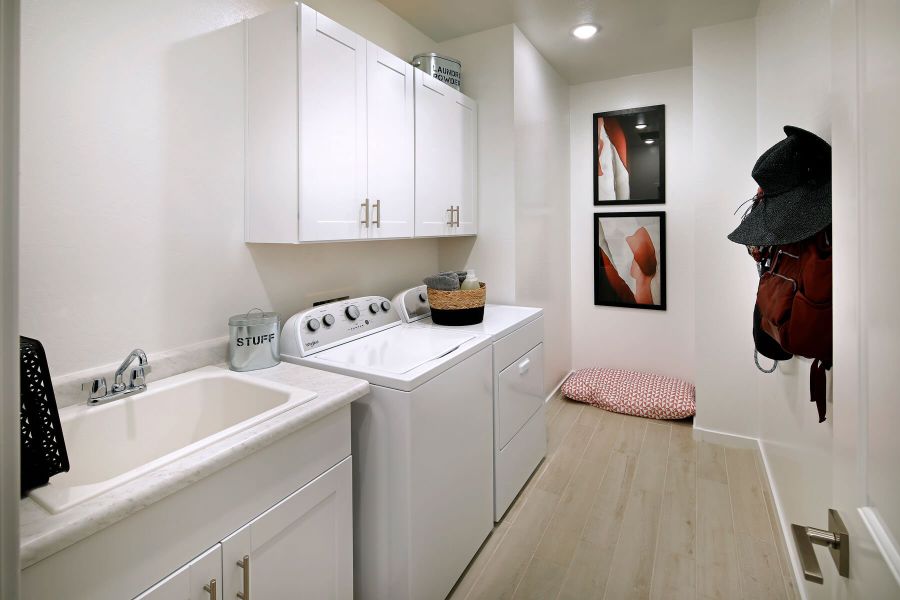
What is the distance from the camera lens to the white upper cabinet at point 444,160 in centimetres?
237

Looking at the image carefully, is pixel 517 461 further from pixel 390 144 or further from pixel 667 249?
pixel 667 249

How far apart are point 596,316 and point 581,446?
1360 millimetres

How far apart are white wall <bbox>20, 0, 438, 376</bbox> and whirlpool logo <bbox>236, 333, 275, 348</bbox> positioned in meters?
0.18

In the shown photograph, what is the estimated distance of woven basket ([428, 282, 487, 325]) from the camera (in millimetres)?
2273

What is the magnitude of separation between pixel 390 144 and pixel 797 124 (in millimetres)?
1594

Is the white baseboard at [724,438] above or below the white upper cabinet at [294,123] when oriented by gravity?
below

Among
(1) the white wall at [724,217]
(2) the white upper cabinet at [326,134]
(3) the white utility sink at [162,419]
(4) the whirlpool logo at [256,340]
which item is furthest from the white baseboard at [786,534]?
(2) the white upper cabinet at [326,134]

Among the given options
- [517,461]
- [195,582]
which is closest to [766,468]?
[517,461]

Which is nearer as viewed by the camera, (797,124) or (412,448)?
(412,448)

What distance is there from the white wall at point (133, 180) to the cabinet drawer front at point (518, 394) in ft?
3.49

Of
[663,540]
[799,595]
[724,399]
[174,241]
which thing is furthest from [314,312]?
[724,399]

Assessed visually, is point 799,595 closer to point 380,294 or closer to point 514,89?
point 380,294

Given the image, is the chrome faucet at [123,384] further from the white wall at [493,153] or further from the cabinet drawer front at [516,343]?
the white wall at [493,153]

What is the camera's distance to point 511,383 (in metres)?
2.25
